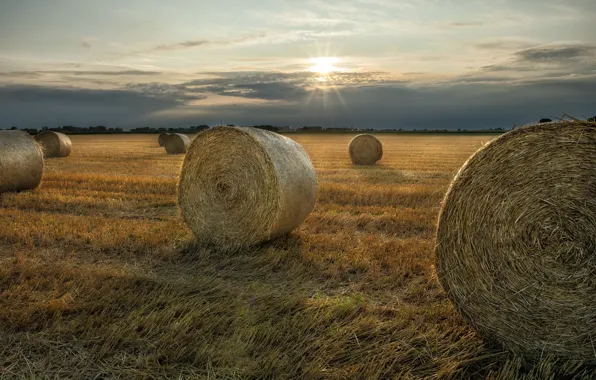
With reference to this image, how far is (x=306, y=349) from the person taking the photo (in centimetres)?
454

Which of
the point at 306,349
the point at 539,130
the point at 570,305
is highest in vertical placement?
the point at 539,130

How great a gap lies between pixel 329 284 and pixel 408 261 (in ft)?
4.48

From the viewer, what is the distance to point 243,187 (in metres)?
8.20

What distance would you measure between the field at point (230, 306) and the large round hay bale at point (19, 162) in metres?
3.36

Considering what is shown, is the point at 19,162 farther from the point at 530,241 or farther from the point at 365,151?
Result: the point at 365,151

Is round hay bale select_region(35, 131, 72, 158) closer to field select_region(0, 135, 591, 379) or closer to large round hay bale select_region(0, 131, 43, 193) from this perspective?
large round hay bale select_region(0, 131, 43, 193)

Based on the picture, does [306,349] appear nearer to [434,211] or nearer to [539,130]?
[539,130]

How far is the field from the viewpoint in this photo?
4379 mm

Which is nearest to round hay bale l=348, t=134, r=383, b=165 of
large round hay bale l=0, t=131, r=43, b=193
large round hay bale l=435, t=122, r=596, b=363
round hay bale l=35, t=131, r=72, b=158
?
large round hay bale l=0, t=131, r=43, b=193

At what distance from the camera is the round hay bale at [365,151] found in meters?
23.3

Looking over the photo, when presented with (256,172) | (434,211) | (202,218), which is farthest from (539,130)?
(434,211)

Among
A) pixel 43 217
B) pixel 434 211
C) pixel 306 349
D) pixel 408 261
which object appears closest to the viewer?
pixel 306 349

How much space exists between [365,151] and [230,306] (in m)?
18.6

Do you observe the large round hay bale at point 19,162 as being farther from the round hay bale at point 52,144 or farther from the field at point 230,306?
the round hay bale at point 52,144
